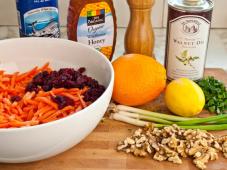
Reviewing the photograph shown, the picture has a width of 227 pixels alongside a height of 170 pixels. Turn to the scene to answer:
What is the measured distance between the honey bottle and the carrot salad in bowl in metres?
0.15

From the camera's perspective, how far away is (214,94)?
1.13 metres

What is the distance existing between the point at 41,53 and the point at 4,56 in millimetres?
99

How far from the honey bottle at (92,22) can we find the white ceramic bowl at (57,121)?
69mm

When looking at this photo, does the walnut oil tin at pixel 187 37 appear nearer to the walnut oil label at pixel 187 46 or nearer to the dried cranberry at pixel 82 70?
the walnut oil label at pixel 187 46

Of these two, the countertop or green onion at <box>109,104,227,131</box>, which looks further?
the countertop

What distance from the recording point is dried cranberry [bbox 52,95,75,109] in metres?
0.96

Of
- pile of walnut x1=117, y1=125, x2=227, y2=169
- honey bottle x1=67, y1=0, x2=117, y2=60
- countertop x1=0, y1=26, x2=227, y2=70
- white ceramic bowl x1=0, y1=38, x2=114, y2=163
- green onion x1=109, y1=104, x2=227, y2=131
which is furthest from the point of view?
countertop x1=0, y1=26, x2=227, y2=70

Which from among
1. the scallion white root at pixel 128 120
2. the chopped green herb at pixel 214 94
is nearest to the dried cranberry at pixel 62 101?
the scallion white root at pixel 128 120

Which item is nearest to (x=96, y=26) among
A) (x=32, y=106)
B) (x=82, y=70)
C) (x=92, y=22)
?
(x=92, y=22)

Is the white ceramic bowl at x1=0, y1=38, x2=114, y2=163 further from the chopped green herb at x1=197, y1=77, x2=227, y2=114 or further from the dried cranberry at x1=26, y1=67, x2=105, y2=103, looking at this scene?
the chopped green herb at x1=197, y1=77, x2=227, y2=114

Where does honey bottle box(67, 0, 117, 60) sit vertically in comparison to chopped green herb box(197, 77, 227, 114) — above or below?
above

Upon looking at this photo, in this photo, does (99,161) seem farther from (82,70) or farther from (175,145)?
(82,70)

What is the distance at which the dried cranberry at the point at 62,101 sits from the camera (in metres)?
0.96

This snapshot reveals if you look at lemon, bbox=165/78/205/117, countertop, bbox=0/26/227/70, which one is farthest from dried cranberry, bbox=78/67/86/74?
countertop, bbox=0/26/227/70
